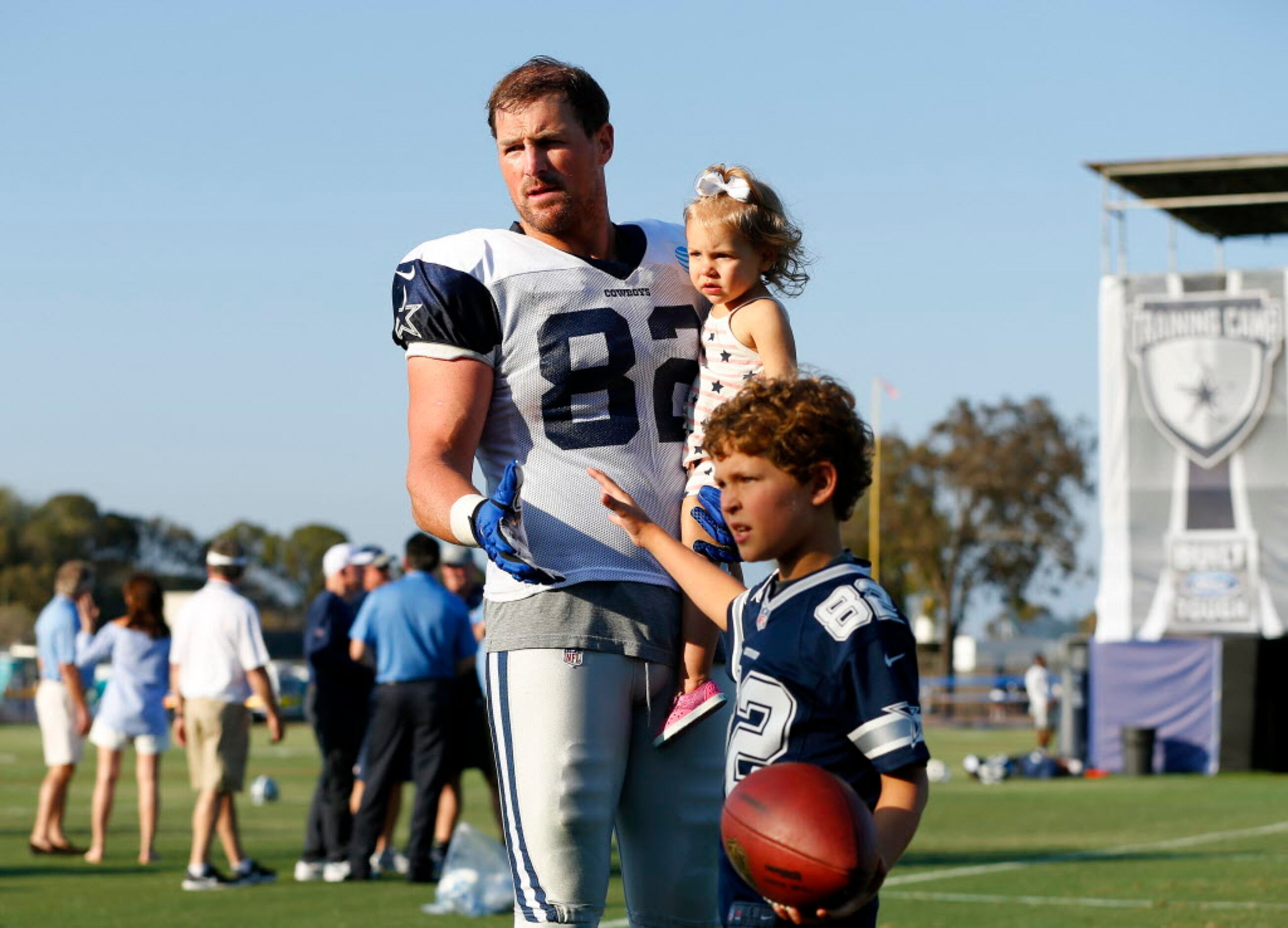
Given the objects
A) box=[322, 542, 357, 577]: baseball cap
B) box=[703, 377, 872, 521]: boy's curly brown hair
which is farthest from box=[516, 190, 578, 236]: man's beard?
box=[322, 542, 357, 577]: baseball cap

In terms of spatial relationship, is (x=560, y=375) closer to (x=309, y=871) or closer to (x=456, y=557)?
(x=309, y=871)

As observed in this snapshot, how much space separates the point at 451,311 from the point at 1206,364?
95.1 ft

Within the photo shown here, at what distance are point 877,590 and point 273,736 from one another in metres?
9.03

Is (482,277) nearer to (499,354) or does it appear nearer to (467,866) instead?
(499,354)

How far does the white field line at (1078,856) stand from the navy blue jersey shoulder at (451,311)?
7333 mm

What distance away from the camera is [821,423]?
11.2 ft

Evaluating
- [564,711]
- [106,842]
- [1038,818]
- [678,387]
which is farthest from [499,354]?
[1038,818]

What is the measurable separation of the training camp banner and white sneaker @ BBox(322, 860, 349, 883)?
21.7 meters

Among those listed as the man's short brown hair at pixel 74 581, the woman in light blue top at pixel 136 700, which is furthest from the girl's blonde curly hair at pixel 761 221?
the man's short brown hair at pixel 74 581

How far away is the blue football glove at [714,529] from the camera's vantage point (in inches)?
150

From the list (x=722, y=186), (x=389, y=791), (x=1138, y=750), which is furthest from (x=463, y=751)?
(x=1138, y=750)

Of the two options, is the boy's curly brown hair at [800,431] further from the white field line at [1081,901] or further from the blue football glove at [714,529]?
the white field line at [1081,901]

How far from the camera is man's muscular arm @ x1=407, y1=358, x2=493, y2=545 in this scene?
3.79 metres

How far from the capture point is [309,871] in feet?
37.4
